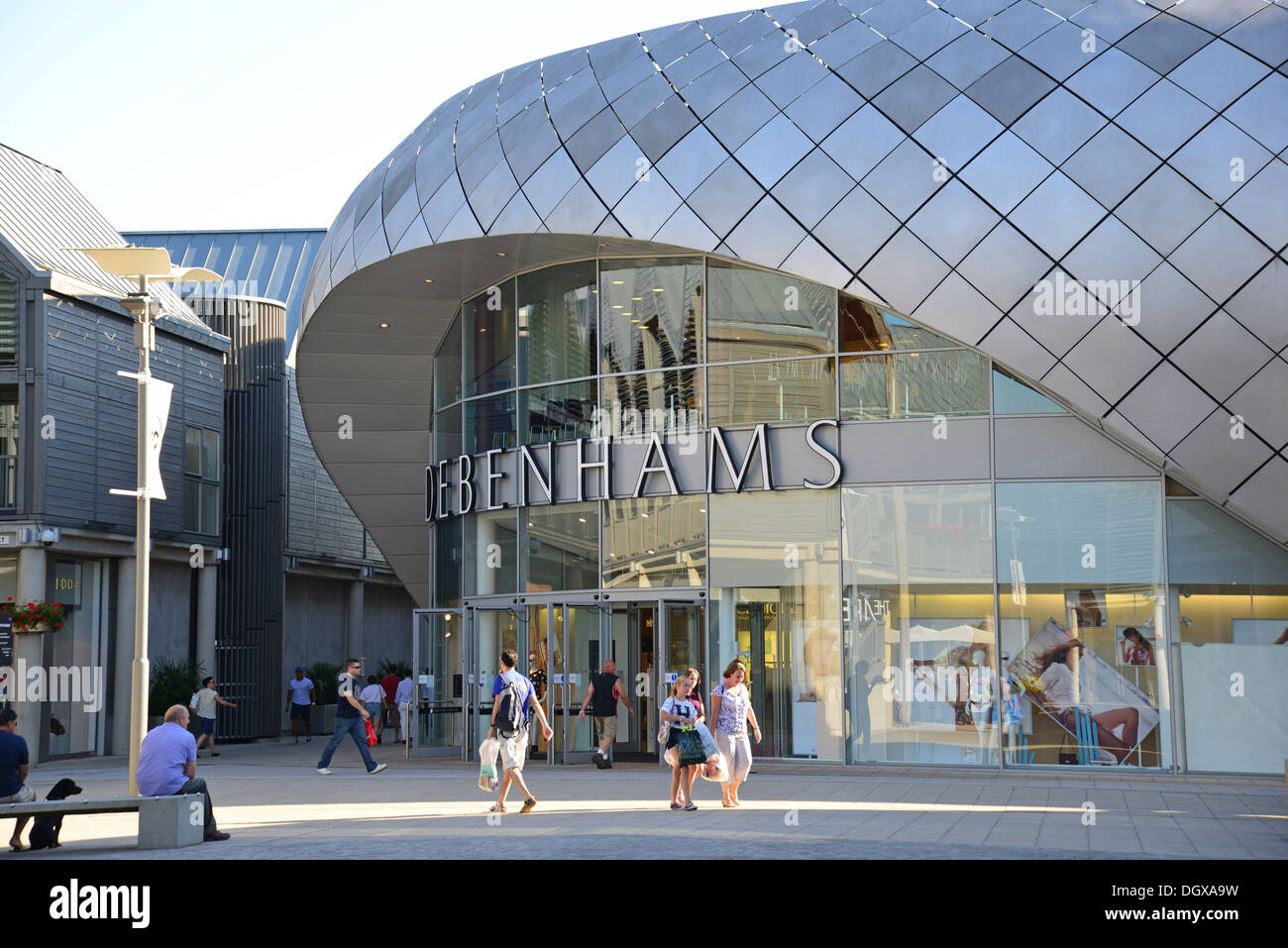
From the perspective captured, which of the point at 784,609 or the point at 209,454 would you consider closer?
the point at 784,609

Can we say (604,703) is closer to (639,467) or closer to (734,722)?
(639,467)

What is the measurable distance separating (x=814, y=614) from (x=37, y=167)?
61.9 ft

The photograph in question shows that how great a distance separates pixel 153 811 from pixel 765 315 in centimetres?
1197

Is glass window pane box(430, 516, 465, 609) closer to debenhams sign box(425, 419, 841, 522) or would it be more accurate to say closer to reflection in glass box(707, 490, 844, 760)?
debenhams sign box(425, 419, 841, 522)

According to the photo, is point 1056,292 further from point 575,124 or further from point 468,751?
point 468,751

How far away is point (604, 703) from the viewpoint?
20031 mm

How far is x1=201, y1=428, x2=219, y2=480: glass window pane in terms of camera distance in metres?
28.8

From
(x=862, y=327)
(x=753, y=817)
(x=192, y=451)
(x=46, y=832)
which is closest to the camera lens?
(x=46, y=832)

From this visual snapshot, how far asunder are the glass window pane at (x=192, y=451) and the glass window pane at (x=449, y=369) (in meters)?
5.84

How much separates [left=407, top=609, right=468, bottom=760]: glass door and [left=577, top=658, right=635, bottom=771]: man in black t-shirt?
10.9 ft

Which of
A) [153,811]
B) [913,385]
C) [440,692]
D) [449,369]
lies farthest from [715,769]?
[449,369]

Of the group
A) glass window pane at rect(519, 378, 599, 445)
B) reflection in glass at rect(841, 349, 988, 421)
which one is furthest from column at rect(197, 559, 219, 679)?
reflection in glass at rect(841, 349, 988, 421)

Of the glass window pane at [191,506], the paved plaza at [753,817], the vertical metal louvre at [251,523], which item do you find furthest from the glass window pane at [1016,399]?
the vertical metal louvre at [251,523]

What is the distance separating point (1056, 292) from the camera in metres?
18.1
